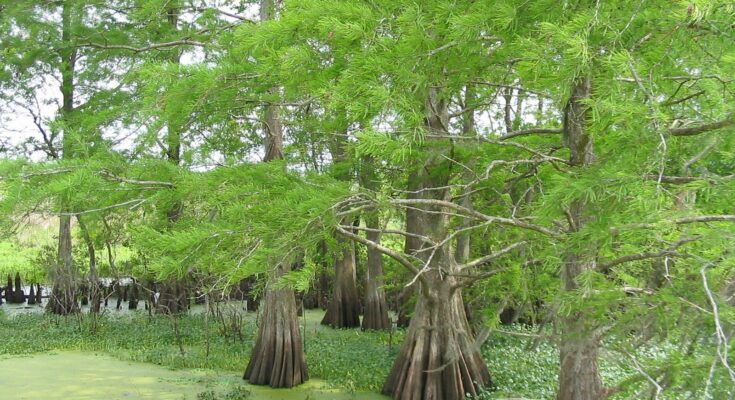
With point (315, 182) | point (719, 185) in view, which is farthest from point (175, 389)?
point (719, 185)

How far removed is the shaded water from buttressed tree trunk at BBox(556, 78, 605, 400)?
2.70 metres

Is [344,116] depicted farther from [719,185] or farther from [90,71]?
[90,71]

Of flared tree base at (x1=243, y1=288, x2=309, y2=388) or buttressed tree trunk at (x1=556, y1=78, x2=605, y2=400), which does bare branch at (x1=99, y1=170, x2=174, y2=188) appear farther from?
flared tree base at (x1=243, y1=288, x2=309, y2=388)

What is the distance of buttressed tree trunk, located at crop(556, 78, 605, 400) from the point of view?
3016 mm

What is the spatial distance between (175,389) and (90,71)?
670 centimetres

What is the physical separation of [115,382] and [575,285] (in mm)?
4998

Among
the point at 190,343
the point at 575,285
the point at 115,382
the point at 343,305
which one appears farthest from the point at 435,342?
the point at 343,305

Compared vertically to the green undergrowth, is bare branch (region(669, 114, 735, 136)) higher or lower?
higher

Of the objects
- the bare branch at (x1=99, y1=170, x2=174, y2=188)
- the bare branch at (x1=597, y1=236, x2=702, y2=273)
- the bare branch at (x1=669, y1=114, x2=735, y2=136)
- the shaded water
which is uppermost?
the bare branch at (x1=99, y1=170, x2=174, y2=188)

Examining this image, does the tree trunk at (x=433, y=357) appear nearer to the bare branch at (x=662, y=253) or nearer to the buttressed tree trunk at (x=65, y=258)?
the bare branch at (x=662, y=253)

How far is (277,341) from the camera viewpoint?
266 inches

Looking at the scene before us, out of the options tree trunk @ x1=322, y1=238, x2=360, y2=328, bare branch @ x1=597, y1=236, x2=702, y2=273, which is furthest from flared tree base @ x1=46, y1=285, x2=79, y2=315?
bare branch @ x1=597, y1=236, x2=702, y2=273

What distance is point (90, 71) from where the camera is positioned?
10.7 metres

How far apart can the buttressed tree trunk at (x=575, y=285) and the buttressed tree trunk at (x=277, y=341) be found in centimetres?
347
